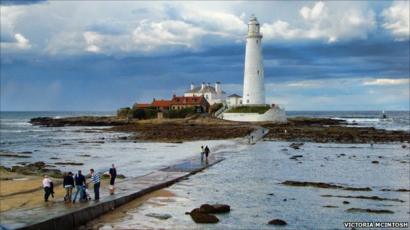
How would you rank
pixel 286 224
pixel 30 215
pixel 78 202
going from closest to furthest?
pixel 30 215, pixel 286 224, pixel 78 202

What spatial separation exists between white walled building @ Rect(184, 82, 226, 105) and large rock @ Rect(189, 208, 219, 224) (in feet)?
276

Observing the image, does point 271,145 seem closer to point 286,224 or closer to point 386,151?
point 386,151

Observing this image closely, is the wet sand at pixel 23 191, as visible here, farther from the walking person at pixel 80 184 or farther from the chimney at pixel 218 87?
the chimney at pixel 218 87

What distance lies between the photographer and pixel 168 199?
69.4 feet

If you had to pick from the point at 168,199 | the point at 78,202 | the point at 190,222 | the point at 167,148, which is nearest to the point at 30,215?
the point at 78,202

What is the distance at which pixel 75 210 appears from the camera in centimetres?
1669

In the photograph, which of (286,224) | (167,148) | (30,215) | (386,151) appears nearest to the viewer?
(30,215)

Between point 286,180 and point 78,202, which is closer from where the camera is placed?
point 78,202

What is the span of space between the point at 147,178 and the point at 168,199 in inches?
197

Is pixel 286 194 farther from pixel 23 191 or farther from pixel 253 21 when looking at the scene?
pixel 253 21

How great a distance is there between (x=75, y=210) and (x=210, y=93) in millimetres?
86892

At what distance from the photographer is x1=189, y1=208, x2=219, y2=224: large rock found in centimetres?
1722

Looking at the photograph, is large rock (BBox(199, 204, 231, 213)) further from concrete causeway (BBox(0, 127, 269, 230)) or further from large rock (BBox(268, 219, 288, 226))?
concrete causeway (BBox(0, 127, 269, 230))

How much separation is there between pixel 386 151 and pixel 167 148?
747 inches
